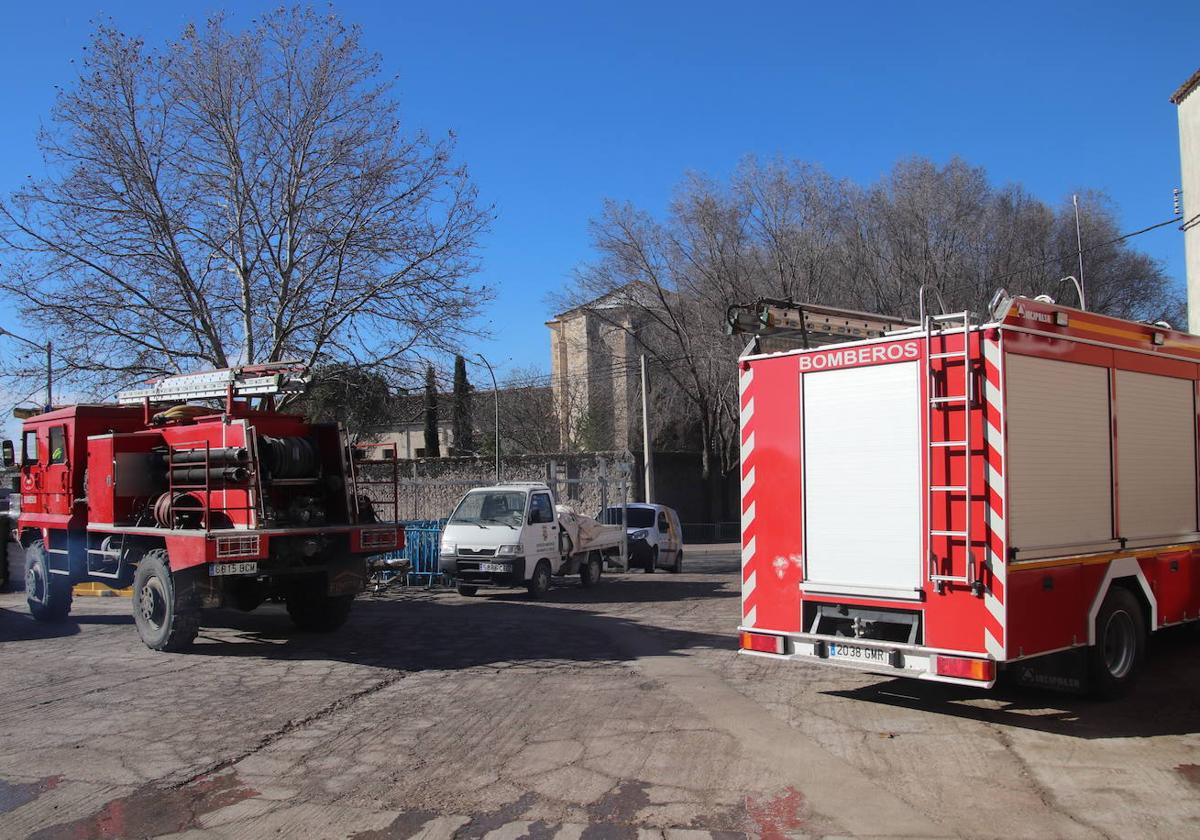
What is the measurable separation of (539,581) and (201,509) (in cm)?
719

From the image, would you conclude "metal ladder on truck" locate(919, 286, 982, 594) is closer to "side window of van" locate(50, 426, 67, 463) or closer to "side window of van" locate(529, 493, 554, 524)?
"side window of van" locate(529, 493, 554, 524)

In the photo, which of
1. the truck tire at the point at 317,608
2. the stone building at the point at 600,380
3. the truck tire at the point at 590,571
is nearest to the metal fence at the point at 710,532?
the stone building at the point at 600,380

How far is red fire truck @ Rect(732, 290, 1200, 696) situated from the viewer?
22.6 feet

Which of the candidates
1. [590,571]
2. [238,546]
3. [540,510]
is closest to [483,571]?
[540,510]

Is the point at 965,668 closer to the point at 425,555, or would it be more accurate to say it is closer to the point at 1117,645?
the point at 1117,645

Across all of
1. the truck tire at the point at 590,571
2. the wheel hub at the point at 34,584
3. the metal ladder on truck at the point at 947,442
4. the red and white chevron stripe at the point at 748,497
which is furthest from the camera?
the truck tire at the point at 590,571

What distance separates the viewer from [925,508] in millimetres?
7176

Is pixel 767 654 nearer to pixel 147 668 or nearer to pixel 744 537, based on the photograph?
pixel 744 537

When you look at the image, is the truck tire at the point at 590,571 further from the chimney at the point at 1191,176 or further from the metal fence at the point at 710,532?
the metal fence at the point at 710,532

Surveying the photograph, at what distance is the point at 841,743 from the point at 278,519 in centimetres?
703

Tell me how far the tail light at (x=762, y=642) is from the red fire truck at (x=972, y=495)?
25 millimetres

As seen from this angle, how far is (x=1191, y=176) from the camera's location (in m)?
25.4

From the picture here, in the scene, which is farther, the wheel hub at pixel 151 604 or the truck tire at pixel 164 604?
the wheel hub at pixel 151 604

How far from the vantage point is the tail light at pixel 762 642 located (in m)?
7.97
